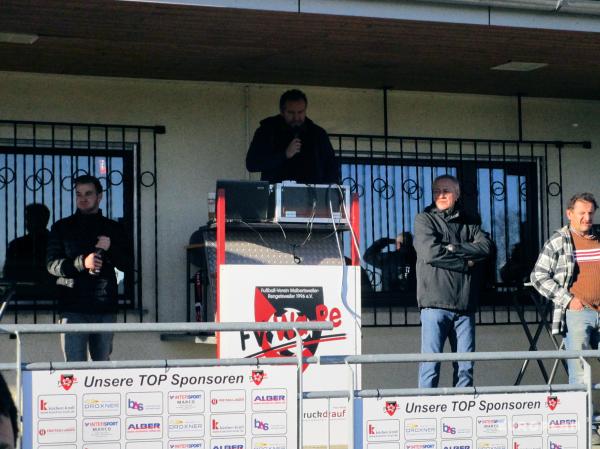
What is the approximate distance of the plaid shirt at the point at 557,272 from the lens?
729 cm

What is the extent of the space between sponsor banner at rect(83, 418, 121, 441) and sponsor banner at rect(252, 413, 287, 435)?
573 millimetres

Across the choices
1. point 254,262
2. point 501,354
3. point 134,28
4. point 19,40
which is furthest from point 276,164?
point 501,354

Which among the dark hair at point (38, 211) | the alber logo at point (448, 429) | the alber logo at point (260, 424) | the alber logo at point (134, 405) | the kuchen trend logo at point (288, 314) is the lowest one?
the alber logo at point (448, 429)

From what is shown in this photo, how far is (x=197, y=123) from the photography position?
26.8ft

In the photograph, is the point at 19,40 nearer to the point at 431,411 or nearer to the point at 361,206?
the point at 361,206

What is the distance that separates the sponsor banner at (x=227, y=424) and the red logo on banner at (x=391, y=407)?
61 cm

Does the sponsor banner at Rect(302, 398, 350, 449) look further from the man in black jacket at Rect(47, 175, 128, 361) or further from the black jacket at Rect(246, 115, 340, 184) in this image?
the black jacket at Rect(246, 115, 340, 184)

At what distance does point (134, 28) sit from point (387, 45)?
1.65 m

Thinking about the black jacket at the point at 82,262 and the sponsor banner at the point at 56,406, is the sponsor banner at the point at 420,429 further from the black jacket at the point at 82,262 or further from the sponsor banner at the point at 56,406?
the black jacket at the point at 82,262

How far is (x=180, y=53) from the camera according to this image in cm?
719

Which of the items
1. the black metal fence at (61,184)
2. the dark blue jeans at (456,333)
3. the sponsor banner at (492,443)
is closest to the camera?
the sponsor banner at (492,443)

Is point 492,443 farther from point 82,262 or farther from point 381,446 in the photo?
point 82,262

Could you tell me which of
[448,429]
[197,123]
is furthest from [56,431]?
[197,123]

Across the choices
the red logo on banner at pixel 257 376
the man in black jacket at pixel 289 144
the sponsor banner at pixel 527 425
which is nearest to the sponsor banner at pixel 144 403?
the red logo on banner at pixel 257 376
